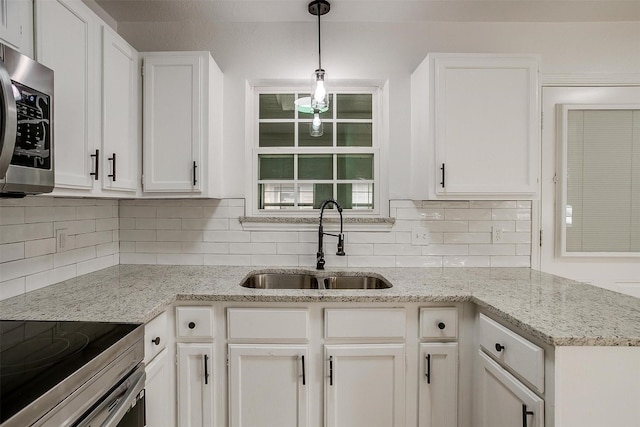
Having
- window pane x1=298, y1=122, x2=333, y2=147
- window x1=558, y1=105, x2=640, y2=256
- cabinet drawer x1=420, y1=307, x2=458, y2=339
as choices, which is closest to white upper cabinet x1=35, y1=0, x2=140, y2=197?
window pane x1=298, y1=122, x2=333, y2=147

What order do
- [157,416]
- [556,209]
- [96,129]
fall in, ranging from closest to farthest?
[157,416]
[96,129]
[556,209]

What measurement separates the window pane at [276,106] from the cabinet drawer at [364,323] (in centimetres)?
139

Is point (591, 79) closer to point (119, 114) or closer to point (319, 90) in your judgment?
point (319, 90)

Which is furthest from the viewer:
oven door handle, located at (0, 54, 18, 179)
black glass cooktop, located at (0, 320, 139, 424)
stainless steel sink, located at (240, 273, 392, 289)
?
stainless steel sink, located at (240, 273, 392, 289)

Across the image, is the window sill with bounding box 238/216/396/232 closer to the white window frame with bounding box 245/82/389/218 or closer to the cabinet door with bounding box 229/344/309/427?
the white window frame with bounding box 245/82/389/218

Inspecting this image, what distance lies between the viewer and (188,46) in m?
2.23

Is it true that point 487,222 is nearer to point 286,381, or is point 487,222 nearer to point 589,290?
point 589,290

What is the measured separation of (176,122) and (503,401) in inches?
83.3

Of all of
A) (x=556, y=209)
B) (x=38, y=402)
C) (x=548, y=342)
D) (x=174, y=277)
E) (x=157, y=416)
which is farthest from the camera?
(x=556, y=209)

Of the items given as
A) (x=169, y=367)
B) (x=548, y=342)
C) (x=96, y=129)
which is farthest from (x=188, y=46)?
(x=548, y=342)

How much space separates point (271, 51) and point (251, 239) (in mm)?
1265

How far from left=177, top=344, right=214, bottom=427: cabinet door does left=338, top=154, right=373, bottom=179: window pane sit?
4.46ft

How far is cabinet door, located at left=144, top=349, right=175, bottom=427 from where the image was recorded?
137 cm

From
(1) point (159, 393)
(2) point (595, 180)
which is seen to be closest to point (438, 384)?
(1) point (159, 393)
